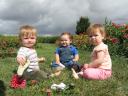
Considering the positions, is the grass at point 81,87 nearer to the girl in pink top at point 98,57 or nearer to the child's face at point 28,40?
the girl in pink top at point 98,57

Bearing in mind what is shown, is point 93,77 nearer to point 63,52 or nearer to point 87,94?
point 87,94

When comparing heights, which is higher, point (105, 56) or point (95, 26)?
point (95, 26)

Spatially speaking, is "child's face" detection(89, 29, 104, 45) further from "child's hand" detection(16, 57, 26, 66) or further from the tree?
the tree

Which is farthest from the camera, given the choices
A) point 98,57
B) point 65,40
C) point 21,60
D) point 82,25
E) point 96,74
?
point 82,25

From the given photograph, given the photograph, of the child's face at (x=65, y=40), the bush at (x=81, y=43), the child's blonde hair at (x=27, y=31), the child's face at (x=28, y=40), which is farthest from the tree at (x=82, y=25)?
the child's blonde hair at (x=27, y=31)

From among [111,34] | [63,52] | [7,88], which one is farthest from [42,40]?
[7,88]

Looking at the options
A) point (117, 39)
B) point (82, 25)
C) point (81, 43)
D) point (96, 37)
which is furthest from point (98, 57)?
point (82, 25)

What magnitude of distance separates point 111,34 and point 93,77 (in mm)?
9895

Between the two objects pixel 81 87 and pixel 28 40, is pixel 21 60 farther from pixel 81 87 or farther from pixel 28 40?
pixel 81 87

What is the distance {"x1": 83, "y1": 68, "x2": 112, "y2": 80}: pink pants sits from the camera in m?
8.03

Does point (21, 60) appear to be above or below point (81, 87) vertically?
above

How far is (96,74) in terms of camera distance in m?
8.08

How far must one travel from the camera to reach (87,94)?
6.68m

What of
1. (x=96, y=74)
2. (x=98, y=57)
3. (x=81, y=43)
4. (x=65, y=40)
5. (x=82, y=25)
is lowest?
(x=96, y=74)
